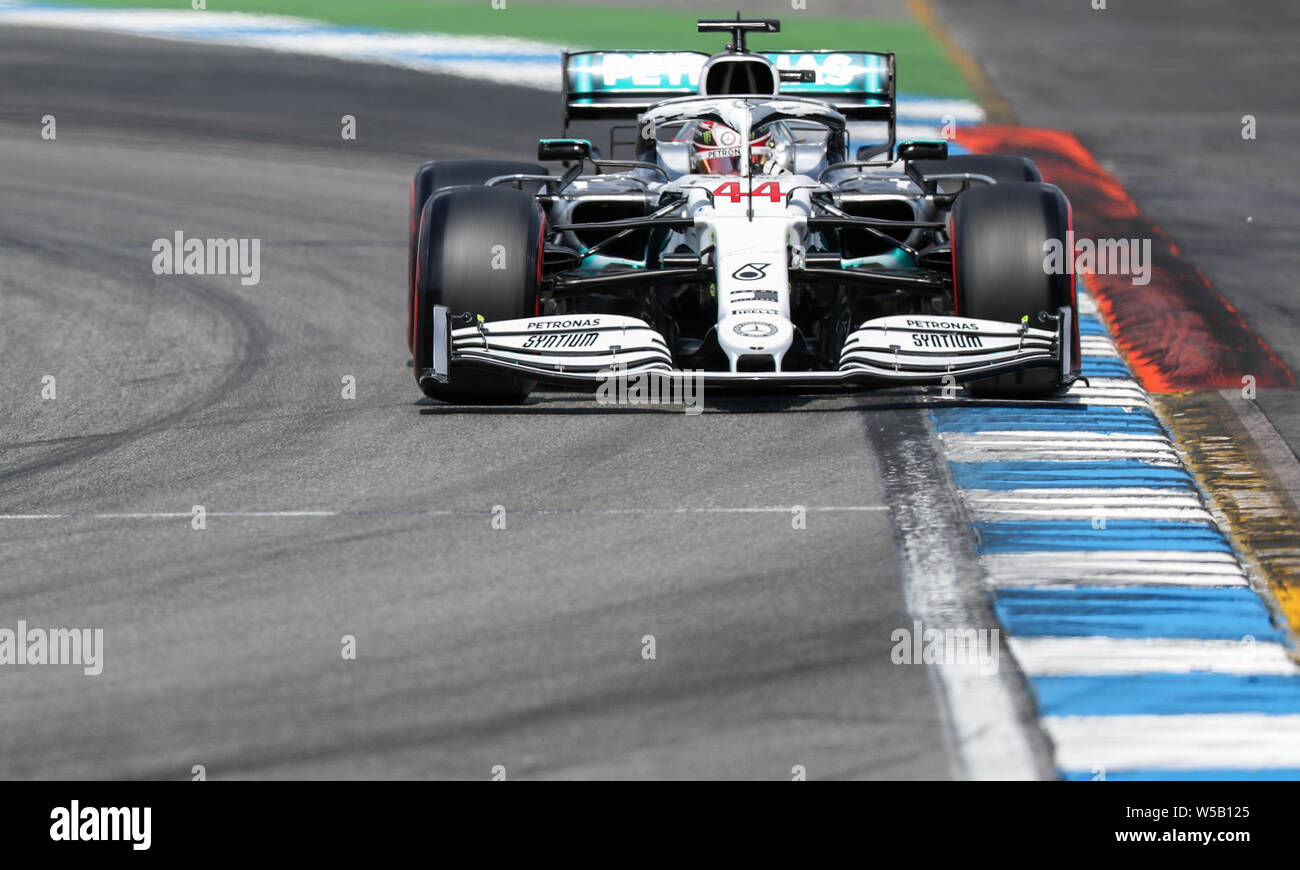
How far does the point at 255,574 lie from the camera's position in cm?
754

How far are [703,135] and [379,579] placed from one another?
4.88 meters

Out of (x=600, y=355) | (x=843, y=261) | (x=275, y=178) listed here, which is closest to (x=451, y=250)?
(x=600, y=355)

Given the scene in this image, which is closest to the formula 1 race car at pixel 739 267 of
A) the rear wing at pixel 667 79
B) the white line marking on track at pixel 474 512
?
the rear wing at pixel 667 79

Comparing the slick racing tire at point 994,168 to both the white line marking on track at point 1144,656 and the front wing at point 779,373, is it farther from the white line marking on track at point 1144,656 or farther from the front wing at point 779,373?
the white line marking on track at point 1144,656

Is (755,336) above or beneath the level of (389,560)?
above

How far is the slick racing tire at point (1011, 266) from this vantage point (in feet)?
32.1

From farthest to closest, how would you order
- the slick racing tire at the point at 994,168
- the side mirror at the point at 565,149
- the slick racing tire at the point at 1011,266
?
the slick racing tire at the point at 994,168 → the side mirror at the point at 565,149 → the slick racing tire at the point at 1011,266

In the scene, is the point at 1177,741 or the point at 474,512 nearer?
the point at 1177,741

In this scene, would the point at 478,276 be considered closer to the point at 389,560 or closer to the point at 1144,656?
the point at 389,560

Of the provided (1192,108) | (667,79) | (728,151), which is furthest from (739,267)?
(1192,108)

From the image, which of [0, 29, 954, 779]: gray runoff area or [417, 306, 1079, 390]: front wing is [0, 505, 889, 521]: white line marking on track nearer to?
[0, 29, 954, 779]: gray runoff area

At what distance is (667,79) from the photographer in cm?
1294

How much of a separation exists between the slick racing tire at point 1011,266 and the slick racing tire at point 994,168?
2.04 m

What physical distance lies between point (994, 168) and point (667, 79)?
218 cm
